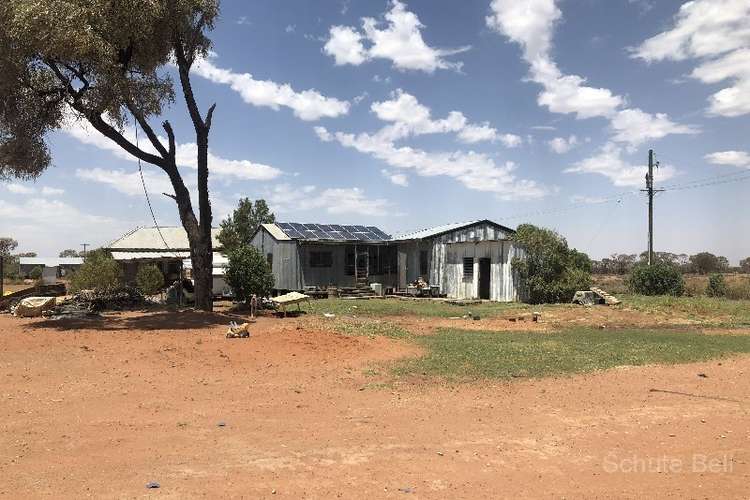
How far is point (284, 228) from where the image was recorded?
33.8m

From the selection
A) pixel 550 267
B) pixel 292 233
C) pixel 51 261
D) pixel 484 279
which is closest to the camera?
pixel 550 267

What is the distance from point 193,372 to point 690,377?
926cm

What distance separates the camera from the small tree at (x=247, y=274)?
21.8 metres

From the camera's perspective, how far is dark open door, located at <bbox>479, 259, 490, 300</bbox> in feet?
101

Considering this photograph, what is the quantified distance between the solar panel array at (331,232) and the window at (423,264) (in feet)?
9.99

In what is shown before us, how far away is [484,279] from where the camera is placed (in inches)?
1216

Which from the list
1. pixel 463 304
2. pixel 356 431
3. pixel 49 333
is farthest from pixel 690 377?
pixel 463 304

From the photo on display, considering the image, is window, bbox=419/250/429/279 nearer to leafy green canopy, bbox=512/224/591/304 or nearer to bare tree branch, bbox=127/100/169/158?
leafy green canopy, bbox=512/224/591/304

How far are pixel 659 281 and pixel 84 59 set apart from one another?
92.1 ft

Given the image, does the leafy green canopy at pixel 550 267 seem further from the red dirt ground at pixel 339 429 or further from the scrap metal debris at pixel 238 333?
the scrap metal debris at pixel 238 333

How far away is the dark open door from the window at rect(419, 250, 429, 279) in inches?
167

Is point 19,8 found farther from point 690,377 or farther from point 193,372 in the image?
point 690,377

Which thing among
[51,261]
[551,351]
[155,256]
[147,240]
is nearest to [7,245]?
[51,261]

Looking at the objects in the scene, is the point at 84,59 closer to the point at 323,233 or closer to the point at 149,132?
the point at 149,132
